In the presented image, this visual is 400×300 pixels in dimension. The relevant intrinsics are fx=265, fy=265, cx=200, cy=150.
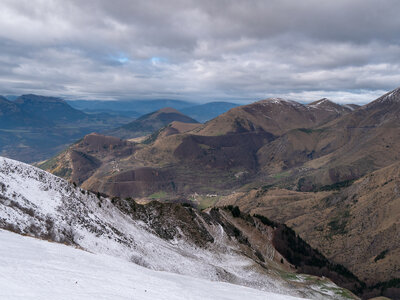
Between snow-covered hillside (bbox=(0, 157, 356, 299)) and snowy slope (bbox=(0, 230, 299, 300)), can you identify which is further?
snow-covered hillside (bbox=(0, 157, 356, 299))

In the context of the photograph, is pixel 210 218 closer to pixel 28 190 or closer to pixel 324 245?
pixel 28 190

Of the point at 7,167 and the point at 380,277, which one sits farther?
the point at 380,277

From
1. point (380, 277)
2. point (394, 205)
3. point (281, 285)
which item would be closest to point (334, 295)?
point (281, 285)

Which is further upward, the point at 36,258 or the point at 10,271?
the point at 10,271

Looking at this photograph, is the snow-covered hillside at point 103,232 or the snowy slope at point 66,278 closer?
the snowy slope at point 66,278
